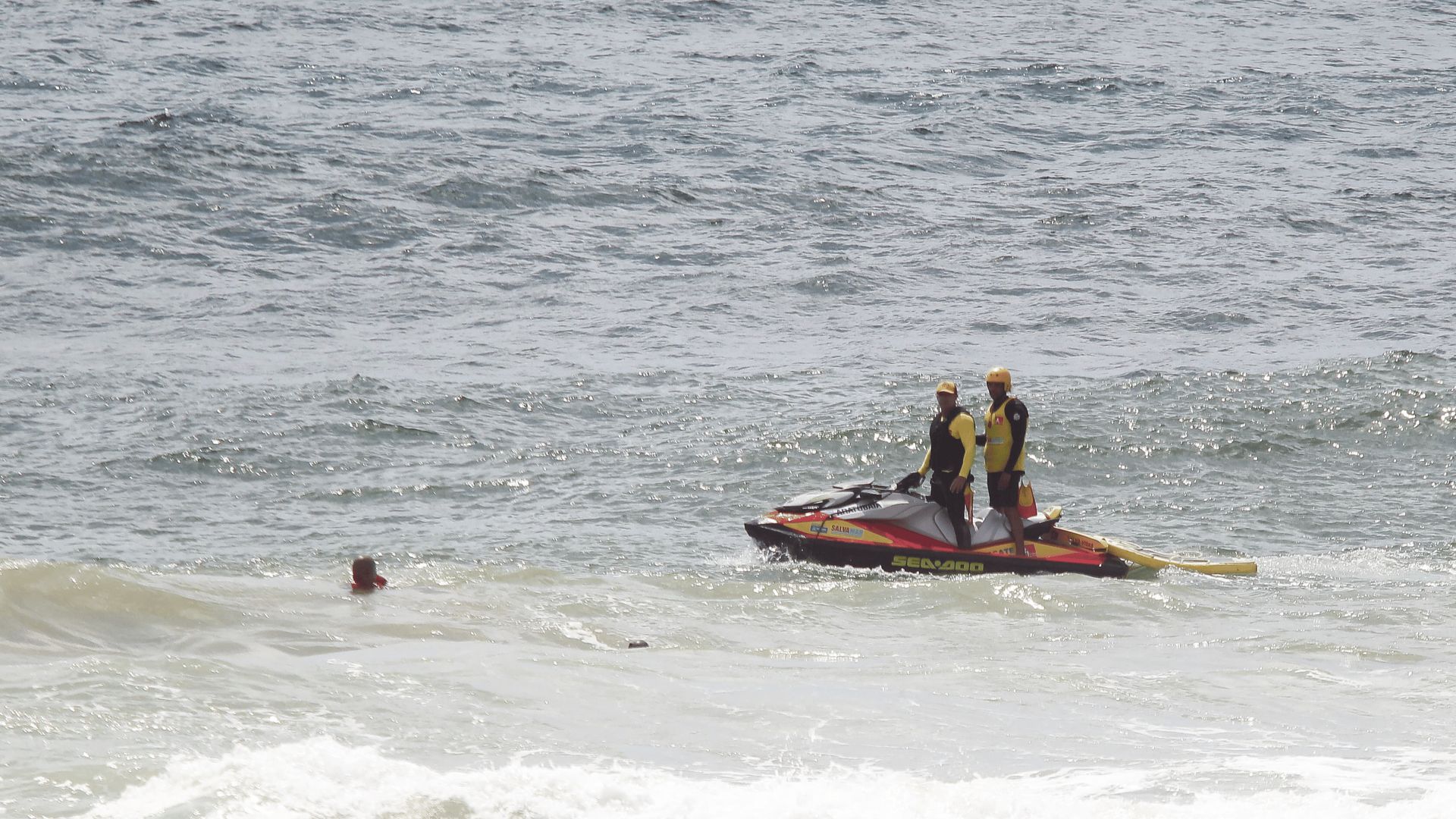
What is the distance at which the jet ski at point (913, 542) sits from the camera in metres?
13.1

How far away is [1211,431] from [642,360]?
22.8 feet

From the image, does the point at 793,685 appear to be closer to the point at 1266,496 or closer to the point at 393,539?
the point at 393,539

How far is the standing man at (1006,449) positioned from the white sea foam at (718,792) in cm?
537

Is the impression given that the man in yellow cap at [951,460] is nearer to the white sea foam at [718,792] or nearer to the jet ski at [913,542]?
the jet ski at [913,542]

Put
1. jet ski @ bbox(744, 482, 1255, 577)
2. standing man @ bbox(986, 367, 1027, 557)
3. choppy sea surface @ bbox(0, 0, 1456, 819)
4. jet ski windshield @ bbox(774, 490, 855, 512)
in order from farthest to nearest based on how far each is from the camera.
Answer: jet ski windshield @ bbox(774, 490, 855, 512) → jet ski @ bbox(744, 482, 1255, 577) → standing man @ bbox(986, 367, 1027, 557) → choppy sea surface @ bbox(0, 0, 1456, 819)

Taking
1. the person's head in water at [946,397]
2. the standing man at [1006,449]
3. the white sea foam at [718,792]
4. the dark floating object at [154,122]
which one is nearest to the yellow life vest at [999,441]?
the standing man at [1006,449]

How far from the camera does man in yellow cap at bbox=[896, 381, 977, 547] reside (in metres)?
12.8

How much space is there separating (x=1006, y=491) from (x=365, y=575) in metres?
5.19

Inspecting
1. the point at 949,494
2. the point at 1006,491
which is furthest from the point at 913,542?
the point at 1006,491

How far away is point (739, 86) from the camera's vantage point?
112ft

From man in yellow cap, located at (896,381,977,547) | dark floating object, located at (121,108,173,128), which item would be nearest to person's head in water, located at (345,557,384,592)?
man in yellow cap, located at (896,381,977,547)

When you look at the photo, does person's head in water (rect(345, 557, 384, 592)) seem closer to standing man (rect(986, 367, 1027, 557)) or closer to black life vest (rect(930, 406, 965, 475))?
black life vest (rect(930, 406, 965, 475))

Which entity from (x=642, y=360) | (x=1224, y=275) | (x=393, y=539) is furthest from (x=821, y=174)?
(x=393, y=539)

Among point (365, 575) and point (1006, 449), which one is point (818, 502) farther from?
point (365, 575)
